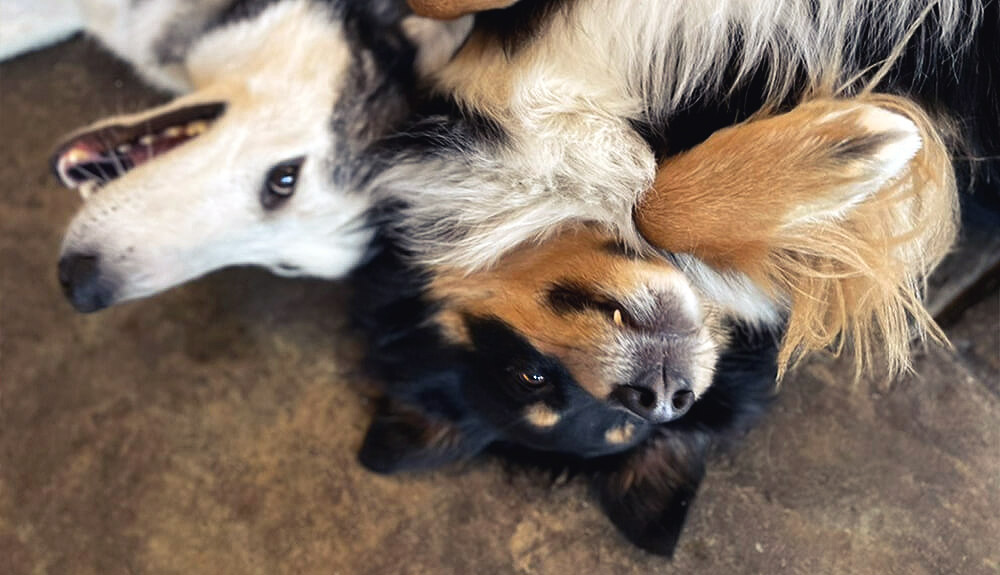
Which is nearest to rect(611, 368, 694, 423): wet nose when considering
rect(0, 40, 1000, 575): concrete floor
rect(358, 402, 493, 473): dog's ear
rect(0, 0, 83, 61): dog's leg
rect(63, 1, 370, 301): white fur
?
rect(358, 402, 493, 473): dog's ear

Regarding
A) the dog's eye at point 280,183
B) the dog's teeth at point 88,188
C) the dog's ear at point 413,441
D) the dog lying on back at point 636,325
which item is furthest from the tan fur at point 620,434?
the dog's teeth at point 88,188

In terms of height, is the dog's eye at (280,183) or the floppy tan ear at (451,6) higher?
the floppy tan ear at (451,6)

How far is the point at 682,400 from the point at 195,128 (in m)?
1.30

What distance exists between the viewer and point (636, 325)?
1571 mm

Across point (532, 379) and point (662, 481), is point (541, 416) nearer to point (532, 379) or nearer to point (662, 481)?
point (532, 379)

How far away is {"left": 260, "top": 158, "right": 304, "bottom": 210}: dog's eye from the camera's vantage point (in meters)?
1.86

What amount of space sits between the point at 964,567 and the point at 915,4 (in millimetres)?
1386

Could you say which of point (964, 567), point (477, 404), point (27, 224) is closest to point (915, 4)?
point (477, 404)

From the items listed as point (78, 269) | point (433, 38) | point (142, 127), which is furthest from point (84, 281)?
point (433, 38)

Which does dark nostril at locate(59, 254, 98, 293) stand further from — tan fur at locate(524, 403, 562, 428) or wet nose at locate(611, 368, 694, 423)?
wet nose at locate(611, 368, 694, 423)

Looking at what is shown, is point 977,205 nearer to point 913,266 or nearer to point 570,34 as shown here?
point 913,266

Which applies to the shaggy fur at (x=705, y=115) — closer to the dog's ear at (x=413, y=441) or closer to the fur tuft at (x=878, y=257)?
the fur tuft at (x=878, y=257)

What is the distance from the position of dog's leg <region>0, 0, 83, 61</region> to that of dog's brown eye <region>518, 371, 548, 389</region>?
1837 mm

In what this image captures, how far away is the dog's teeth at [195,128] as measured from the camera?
1.97 m
